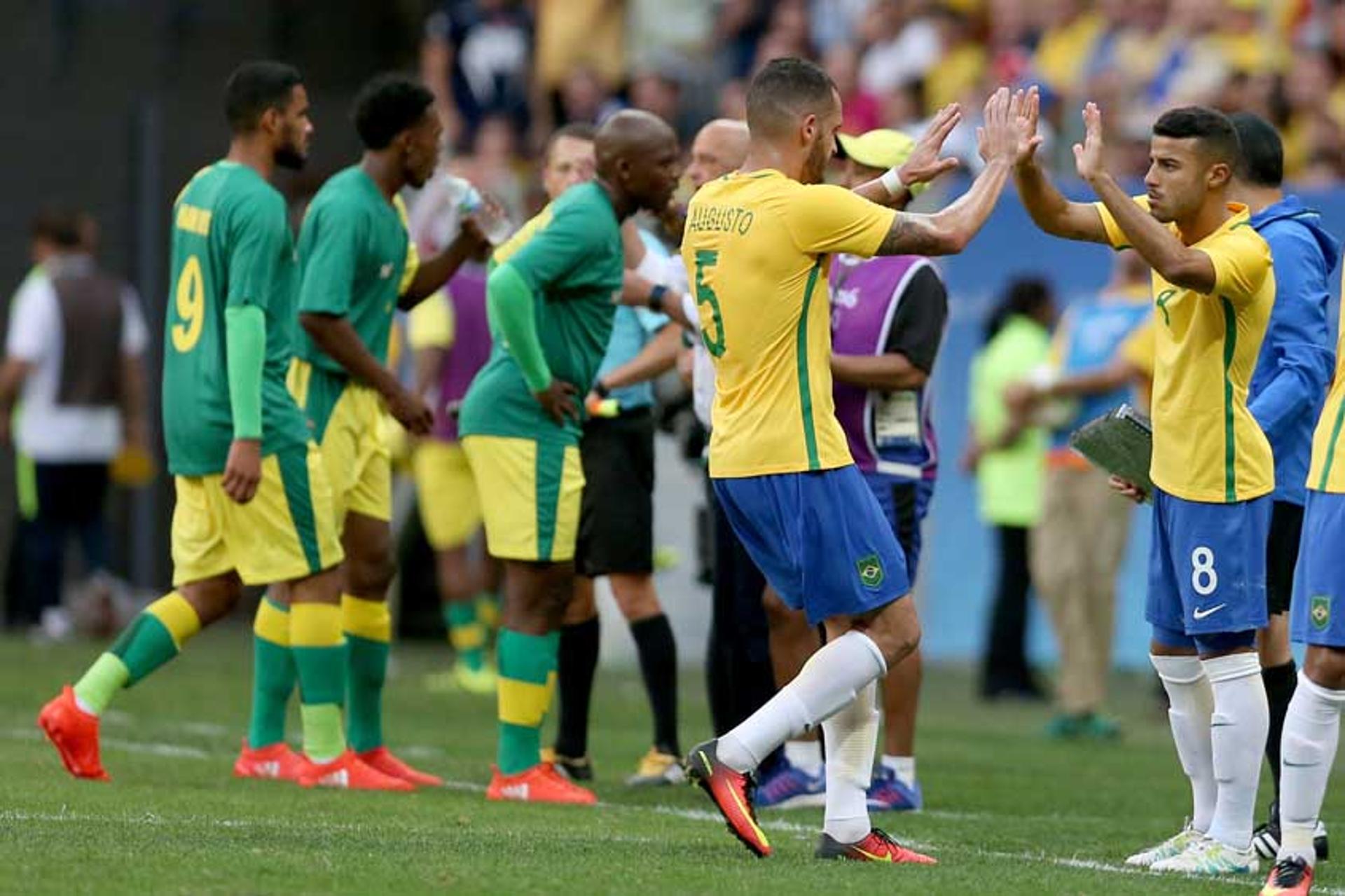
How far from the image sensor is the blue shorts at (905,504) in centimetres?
968

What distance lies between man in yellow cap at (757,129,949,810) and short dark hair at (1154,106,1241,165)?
73.2 inches

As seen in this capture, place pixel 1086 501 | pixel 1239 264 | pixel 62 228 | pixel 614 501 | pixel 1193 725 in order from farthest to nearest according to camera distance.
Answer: pixel 62 228
pixel 1086 501
pixel 614 501
pixel 1193 725
pixel 1239 264

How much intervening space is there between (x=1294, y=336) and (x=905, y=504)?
187 centimetres

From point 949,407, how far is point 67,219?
589 centimetres

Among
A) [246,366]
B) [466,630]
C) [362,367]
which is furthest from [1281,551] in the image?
[466,630]

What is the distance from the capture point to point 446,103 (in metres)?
21.0

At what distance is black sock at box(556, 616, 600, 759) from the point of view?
34.4 ft

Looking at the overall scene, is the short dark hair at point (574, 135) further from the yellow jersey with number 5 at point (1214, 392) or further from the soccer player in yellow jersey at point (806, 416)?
the yellow jersey with number 5 at point (1214, 392)

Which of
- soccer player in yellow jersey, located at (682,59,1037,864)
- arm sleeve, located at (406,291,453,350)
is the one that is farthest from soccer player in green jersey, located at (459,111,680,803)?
arm sleeve, located at (406,291,453,350)

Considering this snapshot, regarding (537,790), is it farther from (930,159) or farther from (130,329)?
(130,329)

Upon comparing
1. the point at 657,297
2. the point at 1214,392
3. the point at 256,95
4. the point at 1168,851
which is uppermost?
the point at 256,95

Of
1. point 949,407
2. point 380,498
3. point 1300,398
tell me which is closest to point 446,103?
point 949,407

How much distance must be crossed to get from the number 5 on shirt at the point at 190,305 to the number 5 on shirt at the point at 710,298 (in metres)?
2.48

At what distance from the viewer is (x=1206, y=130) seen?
25.3 feet
